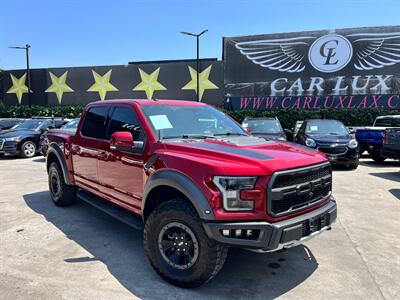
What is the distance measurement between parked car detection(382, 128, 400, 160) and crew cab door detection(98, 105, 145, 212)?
8.02 m

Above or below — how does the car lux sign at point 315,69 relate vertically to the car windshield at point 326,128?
above

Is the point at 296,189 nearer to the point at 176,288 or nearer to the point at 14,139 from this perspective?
the point at 176,288

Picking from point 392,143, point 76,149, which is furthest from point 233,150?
point 392,143

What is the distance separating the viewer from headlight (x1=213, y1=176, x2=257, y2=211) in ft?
9.67

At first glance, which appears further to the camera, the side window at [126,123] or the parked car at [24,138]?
the parked car at [24,138]

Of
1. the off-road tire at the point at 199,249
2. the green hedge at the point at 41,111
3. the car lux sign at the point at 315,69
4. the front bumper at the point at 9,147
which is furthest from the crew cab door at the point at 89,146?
the green hedge at the point at 41,111

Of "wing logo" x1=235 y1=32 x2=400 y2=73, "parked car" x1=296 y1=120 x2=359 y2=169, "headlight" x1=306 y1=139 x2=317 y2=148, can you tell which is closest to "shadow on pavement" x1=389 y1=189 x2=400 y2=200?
"parked car" x1=296 y1=120 x2=359 y2=169

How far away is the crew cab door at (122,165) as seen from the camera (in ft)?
12.9

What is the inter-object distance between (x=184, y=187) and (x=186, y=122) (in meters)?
1.26

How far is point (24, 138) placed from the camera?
527 inches

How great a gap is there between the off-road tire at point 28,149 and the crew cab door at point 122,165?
1019 centimetres

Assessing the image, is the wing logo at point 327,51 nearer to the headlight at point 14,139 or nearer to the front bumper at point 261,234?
the headlight at point 14,139

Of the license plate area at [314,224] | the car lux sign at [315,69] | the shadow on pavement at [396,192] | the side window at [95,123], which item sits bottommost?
the shadow on pavement at [396,192]

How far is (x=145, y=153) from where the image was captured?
375 centimetres
